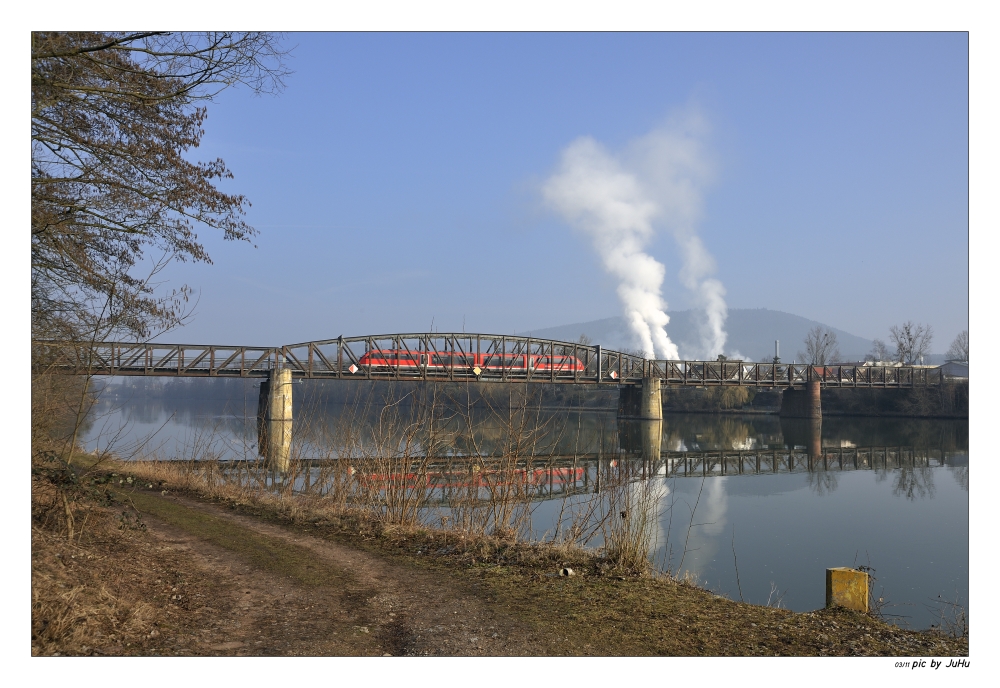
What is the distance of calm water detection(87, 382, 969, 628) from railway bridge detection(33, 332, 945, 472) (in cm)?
858

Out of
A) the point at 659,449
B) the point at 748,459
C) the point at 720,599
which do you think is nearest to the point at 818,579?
the point at 720,599

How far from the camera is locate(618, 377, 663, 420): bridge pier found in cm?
6184

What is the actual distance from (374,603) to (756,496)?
1890cm

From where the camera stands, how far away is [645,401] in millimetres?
62438

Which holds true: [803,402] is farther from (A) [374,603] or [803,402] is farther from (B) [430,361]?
(A) [374,603]

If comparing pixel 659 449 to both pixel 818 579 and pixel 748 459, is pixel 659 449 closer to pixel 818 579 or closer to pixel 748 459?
pixel 748 459

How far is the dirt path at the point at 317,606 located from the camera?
535cm

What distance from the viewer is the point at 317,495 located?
12.4m

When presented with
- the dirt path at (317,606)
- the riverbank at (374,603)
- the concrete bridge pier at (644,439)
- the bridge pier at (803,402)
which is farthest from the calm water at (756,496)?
the bridge pier at (803,402)

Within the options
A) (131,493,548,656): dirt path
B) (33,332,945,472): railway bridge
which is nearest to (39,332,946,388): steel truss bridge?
(33,332,945,472): railway bridge

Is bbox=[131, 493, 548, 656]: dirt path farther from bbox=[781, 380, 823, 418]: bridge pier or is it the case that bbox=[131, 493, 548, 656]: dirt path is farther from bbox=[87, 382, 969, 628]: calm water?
bbox=[781, 380, 823, 418]: bridge pier

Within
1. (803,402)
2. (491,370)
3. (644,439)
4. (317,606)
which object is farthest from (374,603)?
(803,402)
